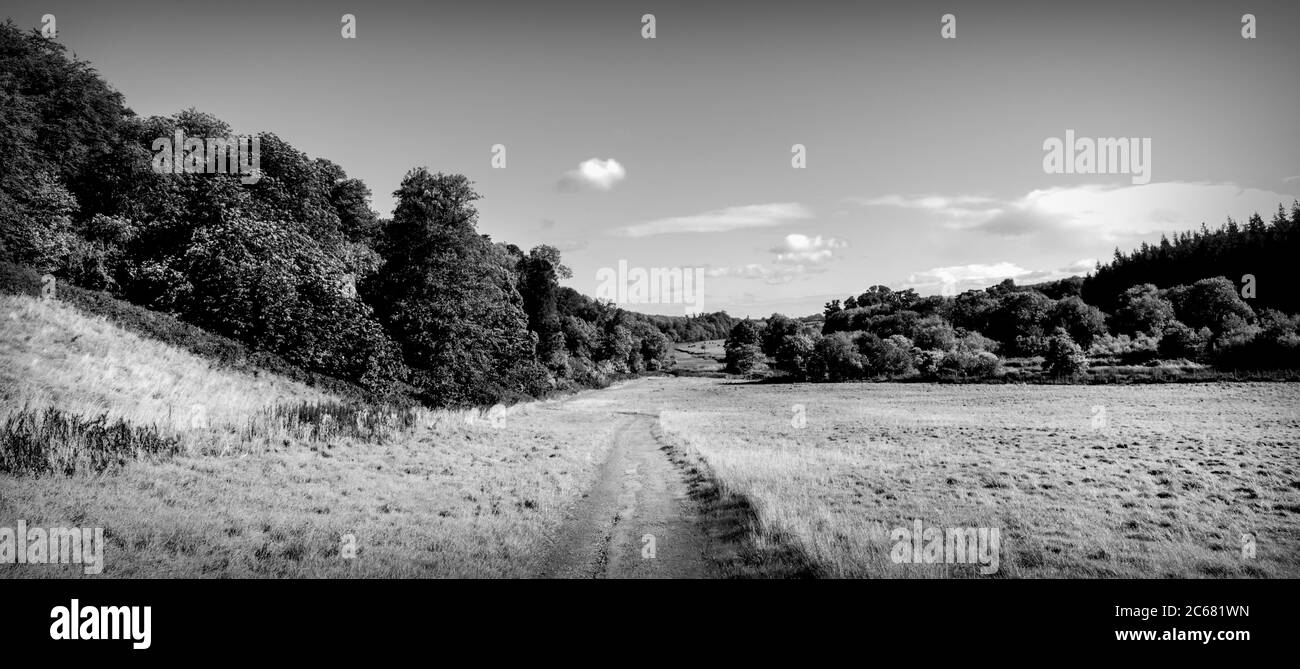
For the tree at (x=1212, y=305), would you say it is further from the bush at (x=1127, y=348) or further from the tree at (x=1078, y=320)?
the tree at (x=1078, y=320)

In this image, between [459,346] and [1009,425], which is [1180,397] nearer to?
[1009,425]

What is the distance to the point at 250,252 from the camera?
27.6m

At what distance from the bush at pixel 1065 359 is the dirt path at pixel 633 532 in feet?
260

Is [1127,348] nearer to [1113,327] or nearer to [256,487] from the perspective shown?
[1113,327]

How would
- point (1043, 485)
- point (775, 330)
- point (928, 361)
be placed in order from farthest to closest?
point (775, 330) < point (928, 361) < point (1043, 485)

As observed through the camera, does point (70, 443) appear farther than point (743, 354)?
No

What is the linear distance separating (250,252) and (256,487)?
21779 mm

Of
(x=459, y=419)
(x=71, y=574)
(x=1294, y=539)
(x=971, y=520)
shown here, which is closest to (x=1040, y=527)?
(x=971, y=520)

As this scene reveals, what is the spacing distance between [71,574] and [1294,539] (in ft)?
70.1

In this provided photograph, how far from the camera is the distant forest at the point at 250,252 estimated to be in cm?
2680

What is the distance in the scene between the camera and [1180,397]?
49.1 m

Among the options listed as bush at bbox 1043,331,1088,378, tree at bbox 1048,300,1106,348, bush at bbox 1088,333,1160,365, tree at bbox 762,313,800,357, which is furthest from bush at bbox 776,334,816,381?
tree at bbox 1048,300,1106,348

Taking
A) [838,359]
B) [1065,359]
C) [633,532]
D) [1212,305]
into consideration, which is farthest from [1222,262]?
[633,532]

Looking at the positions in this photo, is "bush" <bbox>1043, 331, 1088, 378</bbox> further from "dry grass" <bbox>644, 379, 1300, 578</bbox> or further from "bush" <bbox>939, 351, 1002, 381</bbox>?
"dry grass" <bbox>644, 379, 1300, 578</bbox>
